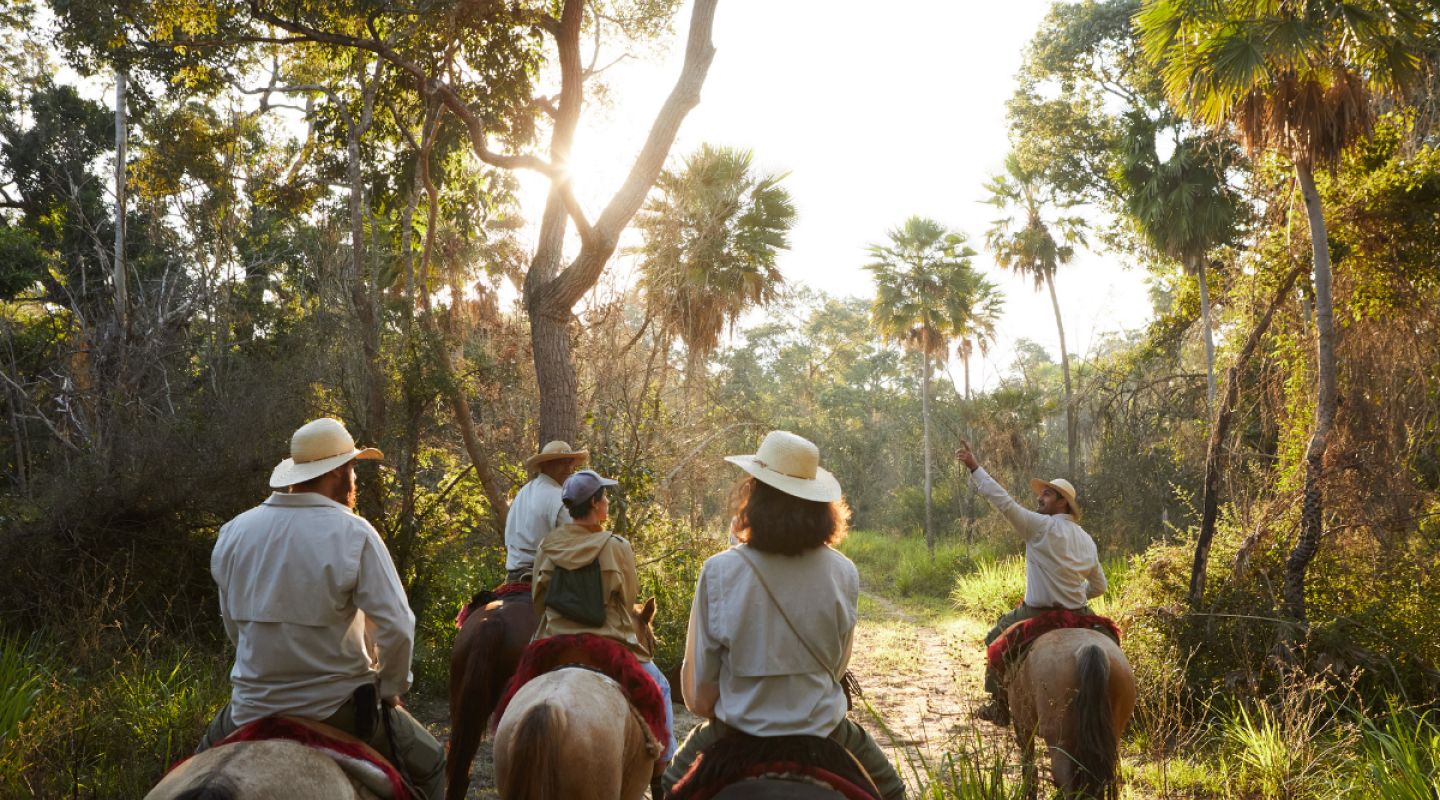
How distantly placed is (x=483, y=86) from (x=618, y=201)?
2918 millimetres

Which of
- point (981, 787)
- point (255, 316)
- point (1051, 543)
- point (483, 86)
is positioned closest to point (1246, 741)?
point (1051, 543)

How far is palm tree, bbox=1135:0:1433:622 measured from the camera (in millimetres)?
8039

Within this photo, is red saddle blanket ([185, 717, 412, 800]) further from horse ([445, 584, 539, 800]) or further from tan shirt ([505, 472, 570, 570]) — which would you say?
tan shirt ([505, 472, 570, 570])

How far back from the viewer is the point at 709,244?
17219 mm

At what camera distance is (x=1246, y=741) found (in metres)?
6.15

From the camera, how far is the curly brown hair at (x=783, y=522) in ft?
10.6

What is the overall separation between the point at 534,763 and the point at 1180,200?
1908 centimetres

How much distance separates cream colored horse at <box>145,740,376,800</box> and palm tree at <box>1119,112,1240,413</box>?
18132 millimetres

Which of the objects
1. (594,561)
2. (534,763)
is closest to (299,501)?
(534,763)

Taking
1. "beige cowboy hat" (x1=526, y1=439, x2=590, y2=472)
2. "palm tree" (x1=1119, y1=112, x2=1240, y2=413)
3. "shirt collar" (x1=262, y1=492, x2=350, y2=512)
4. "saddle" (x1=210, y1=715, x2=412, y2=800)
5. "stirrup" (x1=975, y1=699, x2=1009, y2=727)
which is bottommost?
"stirrup" (x1=975, y1=699, x2=1009, y2=727)

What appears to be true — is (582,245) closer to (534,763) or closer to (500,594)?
(500,594)

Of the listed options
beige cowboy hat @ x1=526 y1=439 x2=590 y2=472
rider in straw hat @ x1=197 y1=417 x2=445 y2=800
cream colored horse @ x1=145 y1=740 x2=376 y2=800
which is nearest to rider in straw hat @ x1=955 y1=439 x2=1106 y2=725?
beige cowboy hat @ x1=526 y1=439 x2=590 y2=472

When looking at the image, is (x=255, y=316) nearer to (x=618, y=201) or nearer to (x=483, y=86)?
(x=483, y=86)

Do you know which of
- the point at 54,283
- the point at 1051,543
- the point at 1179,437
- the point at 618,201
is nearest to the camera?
the point at 1051,543
